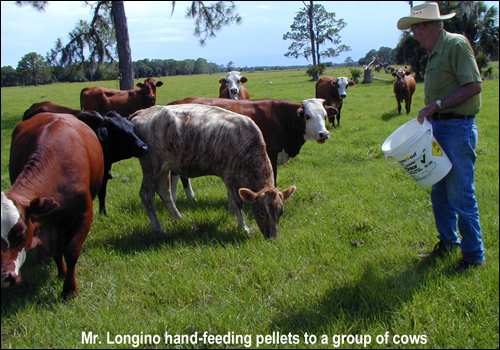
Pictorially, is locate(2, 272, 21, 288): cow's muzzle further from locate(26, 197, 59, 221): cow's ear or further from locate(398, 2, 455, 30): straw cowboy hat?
locate(398, 2, 455, 30): straw cowboy hat

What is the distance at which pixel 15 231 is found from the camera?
3.06m

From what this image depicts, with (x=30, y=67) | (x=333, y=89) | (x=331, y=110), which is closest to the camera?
(x=331, y=110)

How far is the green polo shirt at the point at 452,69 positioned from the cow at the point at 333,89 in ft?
31.3

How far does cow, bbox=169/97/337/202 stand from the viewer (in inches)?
261

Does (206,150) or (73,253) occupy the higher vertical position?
(206,150)

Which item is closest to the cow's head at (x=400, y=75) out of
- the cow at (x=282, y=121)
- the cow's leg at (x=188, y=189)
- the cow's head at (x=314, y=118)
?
the cow at (x=282, y=121)

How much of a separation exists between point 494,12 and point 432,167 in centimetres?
3664

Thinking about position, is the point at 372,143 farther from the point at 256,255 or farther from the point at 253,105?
the point at 256,255

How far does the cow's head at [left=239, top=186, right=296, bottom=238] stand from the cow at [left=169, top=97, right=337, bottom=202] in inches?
65.5

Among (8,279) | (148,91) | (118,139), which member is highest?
(148,91)

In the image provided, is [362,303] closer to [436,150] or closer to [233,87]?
[436,150]

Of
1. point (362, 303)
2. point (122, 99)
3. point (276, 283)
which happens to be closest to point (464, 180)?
point (362, 303)

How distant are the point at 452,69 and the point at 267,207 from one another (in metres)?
2.48

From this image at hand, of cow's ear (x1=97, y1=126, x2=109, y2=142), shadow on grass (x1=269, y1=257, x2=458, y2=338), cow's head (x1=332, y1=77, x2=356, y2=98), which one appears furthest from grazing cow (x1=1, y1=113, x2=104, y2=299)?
cow's head (x1=332, y1=77, x2=356, y2=98)
